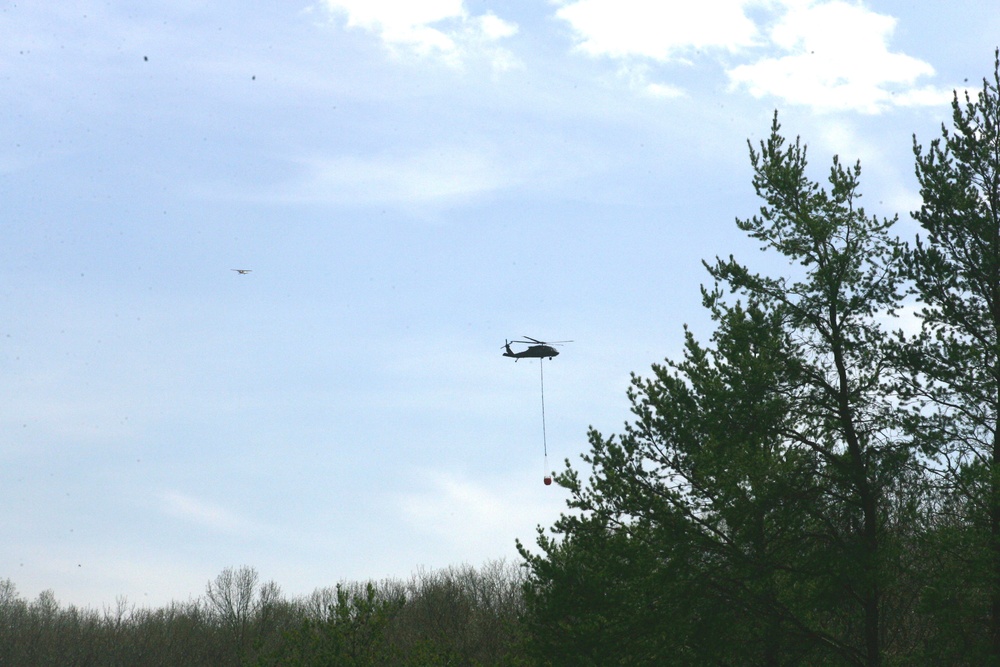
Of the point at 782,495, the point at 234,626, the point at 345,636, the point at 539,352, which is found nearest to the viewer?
the point at 782,495

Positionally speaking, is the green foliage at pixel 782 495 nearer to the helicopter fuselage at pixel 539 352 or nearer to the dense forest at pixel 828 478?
the dense forest at pixel 828 478

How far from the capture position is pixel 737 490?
16141mm

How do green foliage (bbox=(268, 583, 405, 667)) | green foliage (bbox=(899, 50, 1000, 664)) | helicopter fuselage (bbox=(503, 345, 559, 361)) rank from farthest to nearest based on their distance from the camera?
helicopter fuselage (bbox=(503, 345, 559, 361)), green foliage (bbox=(268, 583, 405, 667)), green foliage (bbox=(899, 50, 1000, 664))

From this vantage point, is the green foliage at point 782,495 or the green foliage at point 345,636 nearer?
the green foliage at point 782,495

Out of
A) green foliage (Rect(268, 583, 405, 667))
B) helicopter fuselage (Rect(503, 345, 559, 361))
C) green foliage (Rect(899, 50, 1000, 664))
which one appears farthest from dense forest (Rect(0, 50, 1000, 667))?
helicopter fuselage (Rect(503, 345, 559, 361))

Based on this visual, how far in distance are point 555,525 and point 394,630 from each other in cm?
3826

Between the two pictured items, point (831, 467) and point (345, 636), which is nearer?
point (831, 467)

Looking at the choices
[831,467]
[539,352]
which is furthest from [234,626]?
[831,467]

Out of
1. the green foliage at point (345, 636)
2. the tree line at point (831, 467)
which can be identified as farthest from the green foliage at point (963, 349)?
the green foliage at point (345, 636)

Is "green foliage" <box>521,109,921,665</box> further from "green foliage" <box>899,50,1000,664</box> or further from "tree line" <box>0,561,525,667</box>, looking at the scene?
"tree line" <box>0,561,525,667</box>

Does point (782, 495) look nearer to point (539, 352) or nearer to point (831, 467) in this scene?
point (831, 467)

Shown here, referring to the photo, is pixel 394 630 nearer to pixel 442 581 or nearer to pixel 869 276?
pixel 442 581

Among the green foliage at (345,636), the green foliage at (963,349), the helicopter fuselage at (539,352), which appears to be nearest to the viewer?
the green foliage at (963,349)

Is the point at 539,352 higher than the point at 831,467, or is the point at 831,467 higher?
the point at 539,352
